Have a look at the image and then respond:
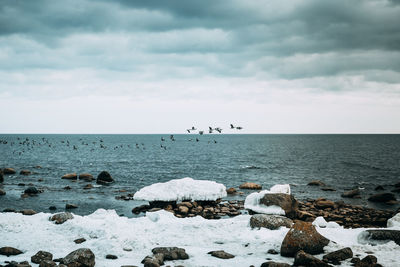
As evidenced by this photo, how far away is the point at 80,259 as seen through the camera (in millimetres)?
10828

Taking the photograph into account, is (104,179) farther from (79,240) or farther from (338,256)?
(338,256)

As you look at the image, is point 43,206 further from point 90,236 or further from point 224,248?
point 224,248

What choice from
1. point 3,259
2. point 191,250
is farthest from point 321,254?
point 3,259

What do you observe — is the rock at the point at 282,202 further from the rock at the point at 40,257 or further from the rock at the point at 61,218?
the rock at the point at 40,257

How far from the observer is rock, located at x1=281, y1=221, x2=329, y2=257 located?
12.1 m

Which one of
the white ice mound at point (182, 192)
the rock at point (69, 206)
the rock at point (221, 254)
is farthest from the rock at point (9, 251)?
the rock at point (69, 206)

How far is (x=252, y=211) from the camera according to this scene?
21547 mm

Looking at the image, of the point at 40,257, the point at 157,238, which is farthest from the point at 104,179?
the point at 40,257

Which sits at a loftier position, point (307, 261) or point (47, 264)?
point (307, 261)

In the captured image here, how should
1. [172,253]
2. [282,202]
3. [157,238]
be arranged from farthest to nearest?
[282,202] < [157,238] < [172,253]

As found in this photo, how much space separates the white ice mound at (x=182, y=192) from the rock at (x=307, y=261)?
15.4 metres

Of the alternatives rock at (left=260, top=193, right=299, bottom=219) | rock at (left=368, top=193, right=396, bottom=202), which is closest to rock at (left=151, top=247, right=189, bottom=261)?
rock at (left=260, top=193, right=299, bottom=219)

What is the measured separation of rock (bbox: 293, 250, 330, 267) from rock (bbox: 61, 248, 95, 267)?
7.51m

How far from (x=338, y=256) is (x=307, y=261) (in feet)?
4.93
